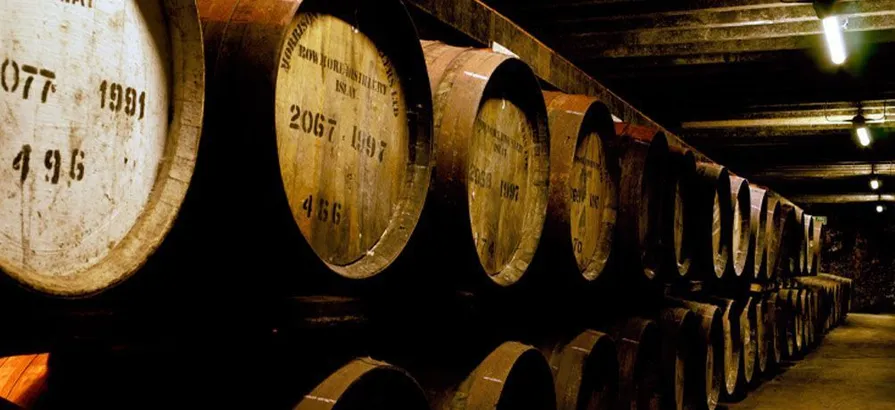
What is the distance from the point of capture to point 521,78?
2879mm

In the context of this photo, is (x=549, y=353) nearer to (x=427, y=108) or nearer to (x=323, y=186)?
→ (x=427, y=108)

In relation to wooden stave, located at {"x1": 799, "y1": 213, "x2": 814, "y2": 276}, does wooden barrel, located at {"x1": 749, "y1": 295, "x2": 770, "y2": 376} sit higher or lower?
lower

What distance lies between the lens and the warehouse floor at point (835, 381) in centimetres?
689

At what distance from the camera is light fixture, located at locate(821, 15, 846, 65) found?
574cm

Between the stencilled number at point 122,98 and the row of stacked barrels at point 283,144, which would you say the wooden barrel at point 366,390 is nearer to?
the row of stacked barrels at point 283,144

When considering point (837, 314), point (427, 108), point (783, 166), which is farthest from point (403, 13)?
point (837, 314)

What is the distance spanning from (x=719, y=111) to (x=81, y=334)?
376 inches

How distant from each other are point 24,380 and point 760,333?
7200mm

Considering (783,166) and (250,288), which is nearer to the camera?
(250,288)

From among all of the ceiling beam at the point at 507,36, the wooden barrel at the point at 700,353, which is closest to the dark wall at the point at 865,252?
the wooden barrel at the point at 700,353

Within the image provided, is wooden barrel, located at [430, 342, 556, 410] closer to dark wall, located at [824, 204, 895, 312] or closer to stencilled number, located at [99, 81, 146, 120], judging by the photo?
stencilled number, located at [99, 81, 146, 120]

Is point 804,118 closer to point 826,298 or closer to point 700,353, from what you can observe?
point 826,298

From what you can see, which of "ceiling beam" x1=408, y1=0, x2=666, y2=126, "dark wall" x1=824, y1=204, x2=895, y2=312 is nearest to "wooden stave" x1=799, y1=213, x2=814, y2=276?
"ceiling beam" x1=408, y1=0, x2=666, y2=126

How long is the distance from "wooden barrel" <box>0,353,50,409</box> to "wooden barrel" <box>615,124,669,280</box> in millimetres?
2683
